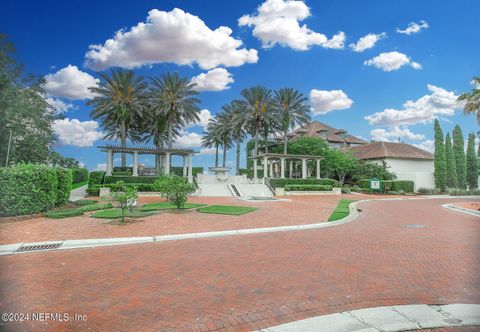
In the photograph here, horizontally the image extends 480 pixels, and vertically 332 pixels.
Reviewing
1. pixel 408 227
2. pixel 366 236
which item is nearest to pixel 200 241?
pixel 366 236

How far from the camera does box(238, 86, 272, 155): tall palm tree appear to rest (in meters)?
49.5

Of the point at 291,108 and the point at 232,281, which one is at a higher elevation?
the point at 291,108

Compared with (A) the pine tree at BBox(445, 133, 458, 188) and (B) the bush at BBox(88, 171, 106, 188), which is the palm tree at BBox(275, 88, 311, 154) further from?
(B) the bush at BBox(88, 171, 106, 188)

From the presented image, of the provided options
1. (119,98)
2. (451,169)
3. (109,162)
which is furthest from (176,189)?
(451,169)

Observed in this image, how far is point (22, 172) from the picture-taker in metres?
14.4

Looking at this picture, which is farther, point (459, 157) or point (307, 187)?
point (459, 157)

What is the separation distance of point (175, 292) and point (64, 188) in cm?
1597

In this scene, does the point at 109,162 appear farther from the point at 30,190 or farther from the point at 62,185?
the point at 30,190

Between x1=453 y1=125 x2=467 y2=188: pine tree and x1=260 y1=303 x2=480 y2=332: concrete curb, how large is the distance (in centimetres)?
4638

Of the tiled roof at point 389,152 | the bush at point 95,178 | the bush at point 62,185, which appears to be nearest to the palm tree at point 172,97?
the bush at point 95,178

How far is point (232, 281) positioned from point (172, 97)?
40577 mm

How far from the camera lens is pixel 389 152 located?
168 ft

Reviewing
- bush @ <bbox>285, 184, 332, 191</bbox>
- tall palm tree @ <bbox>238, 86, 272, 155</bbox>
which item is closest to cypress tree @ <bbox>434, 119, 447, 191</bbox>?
bush @ <bbox>285, 184, 332, 191</bbox>

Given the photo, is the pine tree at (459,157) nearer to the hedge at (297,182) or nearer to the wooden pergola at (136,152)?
the hedge at (297,182)
